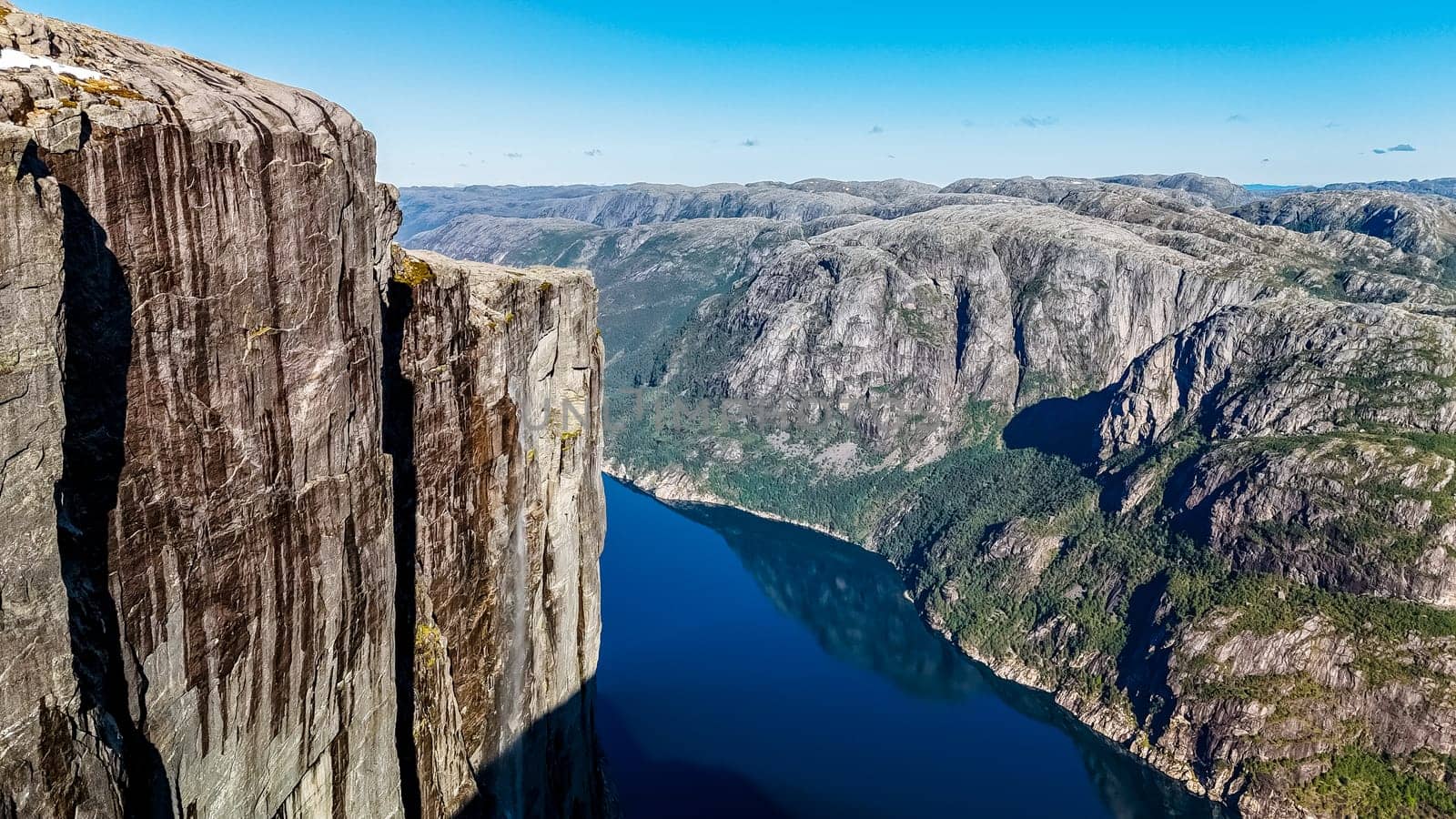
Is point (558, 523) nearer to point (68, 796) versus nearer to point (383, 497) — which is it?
point (383, 497)

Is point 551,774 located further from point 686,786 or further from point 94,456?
point 686,786

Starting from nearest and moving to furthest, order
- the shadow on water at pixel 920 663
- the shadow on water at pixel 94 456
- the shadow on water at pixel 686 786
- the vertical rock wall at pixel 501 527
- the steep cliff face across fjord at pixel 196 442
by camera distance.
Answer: the steep cliff face across fjord at pixel 196 442, the shadow on water at pixel 94 456, the vertical rock wall at pixel 501 527, the shadow on water at pixel 686 786, the shadow on water at pixel 920 663

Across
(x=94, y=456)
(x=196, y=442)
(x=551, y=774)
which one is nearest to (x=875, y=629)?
(x=551, y=774)

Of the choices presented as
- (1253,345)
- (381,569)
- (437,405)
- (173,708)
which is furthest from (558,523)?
(1253,345)

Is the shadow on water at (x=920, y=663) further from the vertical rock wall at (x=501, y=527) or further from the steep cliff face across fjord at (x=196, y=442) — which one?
the steep cliff face across fjord at (x=196, y=442)

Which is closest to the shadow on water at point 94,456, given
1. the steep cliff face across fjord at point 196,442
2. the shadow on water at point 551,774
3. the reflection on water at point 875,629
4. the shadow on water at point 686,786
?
the steep cliff face across fjord at point 196,442
